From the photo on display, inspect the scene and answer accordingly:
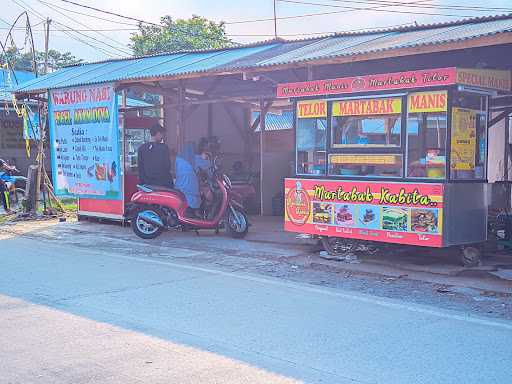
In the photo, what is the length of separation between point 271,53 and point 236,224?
10.6ft

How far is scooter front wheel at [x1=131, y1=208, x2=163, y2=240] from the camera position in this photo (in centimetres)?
1109

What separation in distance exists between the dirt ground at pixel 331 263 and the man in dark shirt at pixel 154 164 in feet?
3.69

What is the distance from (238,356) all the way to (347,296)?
2367 millimetres

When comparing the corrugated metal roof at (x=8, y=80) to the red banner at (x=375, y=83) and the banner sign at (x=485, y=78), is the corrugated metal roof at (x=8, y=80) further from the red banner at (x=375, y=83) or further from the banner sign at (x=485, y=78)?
the banner sign at (x=485, y=78)

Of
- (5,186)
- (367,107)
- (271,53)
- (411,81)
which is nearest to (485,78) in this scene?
(411,81)

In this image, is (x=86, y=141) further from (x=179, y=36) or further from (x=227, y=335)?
(x=179, y=36)

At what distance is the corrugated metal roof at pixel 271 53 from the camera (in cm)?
848

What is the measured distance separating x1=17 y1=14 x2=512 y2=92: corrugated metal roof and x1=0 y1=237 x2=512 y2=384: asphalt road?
12.2ft

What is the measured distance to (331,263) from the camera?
8.76 metres

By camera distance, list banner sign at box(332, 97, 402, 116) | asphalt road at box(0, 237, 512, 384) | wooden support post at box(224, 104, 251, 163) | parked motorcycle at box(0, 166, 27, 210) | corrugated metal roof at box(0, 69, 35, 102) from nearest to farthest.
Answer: asphalt road at box(0, 237, 512, 384), banner sign at box(332, 97, 402, 116), parked motorcycle at box(0, 166, 27, 210), wooden support post at box(224, 104, 251, 163), corrugated metal roof at box(0, 69, 35, 102)

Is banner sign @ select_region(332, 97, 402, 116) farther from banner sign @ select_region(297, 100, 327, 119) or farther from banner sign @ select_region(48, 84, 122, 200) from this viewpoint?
banner sign @ select_region(48, 84, 122, 200)

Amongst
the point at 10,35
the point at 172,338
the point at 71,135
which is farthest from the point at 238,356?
the point at 10,35

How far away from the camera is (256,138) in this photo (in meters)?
17.2

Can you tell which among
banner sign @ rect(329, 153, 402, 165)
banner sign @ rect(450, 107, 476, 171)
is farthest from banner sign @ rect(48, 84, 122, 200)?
banner sign @ rect(450, 107, 476, 171)
